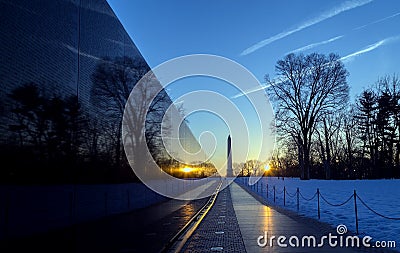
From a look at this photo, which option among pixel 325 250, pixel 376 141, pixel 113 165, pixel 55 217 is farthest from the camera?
pixel 376 141

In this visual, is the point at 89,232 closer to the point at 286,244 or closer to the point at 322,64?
the point at 286,244

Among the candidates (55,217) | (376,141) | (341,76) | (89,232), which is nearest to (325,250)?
(89,232)

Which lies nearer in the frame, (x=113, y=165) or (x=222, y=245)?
(x=222, y=245)

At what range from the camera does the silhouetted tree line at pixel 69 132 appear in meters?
9.20

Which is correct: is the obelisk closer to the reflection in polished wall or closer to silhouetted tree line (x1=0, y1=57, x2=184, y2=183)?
silhouetted tree line (x1=0, y1=57, x2=184, y2=183)

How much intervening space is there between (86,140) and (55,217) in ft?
11.9

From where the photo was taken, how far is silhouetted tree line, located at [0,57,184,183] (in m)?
9.20

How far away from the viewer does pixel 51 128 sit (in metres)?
10.7

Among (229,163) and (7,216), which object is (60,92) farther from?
(229,163)

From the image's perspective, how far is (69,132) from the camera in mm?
11844

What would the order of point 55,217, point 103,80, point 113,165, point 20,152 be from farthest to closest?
point 113,165, point 103,80, point 55,217, point 20,152

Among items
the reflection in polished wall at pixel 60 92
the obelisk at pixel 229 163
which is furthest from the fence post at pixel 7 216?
the obelisk at pixel 229 163

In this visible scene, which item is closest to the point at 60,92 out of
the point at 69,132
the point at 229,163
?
the point at 69,132

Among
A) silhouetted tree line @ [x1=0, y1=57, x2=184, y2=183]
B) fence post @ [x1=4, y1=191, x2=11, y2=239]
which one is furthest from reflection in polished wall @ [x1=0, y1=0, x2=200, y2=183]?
fence post @ [x1=4, y1=191, x2=11, y2=239]
